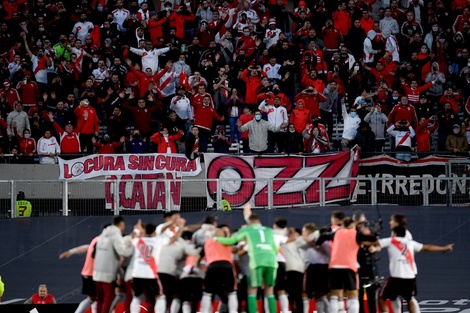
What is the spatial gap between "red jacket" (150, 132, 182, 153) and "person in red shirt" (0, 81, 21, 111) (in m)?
4.55

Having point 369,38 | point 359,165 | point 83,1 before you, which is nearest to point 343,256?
point 359,165

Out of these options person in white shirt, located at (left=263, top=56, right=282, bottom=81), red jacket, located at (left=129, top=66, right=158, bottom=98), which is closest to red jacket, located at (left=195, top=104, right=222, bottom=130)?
red jacket, located at (left=129, top=66, right=158, bottom=98)

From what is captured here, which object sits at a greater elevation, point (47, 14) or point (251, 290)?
point (47, 14)

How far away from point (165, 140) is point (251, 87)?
11.2 ft

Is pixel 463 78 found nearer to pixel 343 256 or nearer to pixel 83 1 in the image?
pixel 83 1

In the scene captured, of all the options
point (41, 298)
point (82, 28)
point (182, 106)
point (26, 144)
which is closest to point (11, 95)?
point (26, 144)

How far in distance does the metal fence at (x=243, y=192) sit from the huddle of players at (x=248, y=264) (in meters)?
8.42

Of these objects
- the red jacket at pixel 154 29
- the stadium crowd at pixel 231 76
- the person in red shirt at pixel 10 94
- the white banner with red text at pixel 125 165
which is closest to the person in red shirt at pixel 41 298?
the white banner with red text at pixel 125 165

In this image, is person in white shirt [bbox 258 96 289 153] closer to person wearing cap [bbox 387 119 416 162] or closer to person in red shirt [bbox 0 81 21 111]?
person wearing cap [bbox 387 119 416 162]

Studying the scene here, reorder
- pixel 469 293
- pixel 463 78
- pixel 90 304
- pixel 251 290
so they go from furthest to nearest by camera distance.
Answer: pixel 463 78 < pixel 469 293 < pixel 90 304 < pixel 251 290

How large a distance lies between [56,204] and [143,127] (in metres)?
3.99

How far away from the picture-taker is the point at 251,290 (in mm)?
24172

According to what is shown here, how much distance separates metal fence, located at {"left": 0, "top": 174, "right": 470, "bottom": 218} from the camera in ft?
109

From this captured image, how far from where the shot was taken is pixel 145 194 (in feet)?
110
